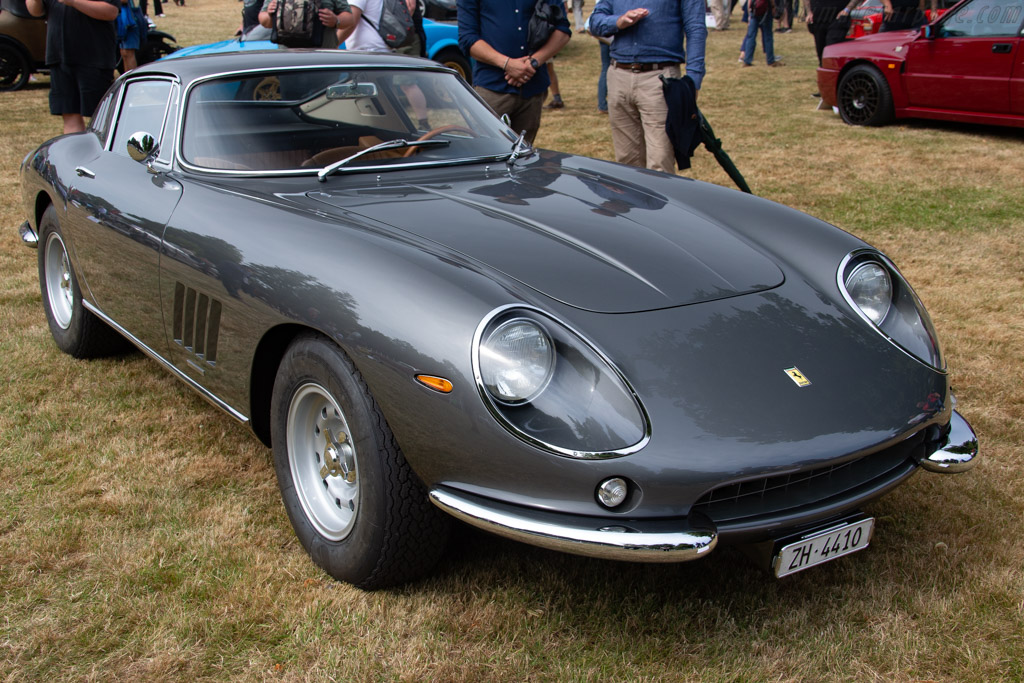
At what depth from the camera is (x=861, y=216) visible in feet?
21.9

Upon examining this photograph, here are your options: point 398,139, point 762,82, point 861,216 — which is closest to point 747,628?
point 398,139

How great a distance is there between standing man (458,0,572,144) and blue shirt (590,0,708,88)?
32 cm

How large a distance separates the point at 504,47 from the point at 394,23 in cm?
224

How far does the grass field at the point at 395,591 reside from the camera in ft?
7.16

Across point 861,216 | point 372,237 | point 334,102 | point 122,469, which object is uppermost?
point 334,102

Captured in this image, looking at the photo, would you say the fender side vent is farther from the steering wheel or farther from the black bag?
the black bag

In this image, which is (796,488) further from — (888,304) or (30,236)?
(30,236)

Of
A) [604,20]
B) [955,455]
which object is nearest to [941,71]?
[604,20]

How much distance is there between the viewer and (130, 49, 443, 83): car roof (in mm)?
3410

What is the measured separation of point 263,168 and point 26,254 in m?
3.50

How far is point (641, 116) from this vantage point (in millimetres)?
5598

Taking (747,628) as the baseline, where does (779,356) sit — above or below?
above

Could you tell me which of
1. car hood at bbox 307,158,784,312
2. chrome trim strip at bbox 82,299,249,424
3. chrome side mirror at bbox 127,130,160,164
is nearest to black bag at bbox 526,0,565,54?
car hood at bbox 307,158,784,312

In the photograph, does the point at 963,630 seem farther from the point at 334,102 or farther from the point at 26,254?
the point at 26,254
